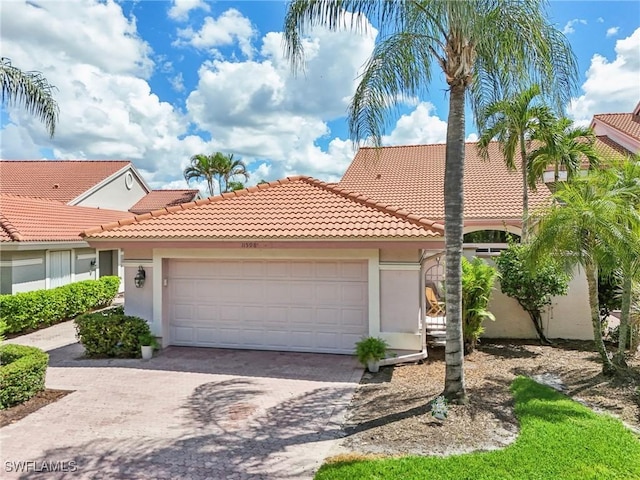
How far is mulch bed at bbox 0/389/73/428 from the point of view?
671 cm

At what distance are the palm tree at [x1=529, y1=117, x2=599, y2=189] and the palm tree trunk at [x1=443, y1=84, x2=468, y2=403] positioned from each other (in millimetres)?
8203

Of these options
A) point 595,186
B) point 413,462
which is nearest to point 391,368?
point 413,462

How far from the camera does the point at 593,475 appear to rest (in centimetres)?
485

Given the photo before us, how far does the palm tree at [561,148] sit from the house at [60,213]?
1754 centimetres

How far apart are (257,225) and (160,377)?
4.19 m

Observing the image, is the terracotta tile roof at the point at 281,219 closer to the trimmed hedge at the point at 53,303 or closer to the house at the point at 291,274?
the house at the point at 291,274

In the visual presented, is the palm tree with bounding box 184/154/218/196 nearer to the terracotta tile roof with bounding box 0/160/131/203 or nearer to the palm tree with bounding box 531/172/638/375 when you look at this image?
the terracotta tile roof with bounding box 0/160/131/203

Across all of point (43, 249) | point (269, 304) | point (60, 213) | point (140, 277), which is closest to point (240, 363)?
point (269, 304)

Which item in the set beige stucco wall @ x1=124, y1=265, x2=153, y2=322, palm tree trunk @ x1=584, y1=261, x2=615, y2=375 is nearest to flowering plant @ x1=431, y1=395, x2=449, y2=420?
palm tree trunk @ x1=584, y1=261, x2=615, y2=375

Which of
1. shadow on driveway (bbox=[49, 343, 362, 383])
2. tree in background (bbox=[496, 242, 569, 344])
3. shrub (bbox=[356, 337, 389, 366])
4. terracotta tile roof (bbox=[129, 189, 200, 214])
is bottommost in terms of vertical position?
shadow on driveway (bbox=[49, 343, 362, 383])

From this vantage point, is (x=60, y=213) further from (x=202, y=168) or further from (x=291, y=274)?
(x=202, y=168)

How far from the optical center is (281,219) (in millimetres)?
10805

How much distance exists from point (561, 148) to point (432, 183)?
762 cm

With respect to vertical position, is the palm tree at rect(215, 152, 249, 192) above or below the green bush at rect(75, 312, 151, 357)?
above
